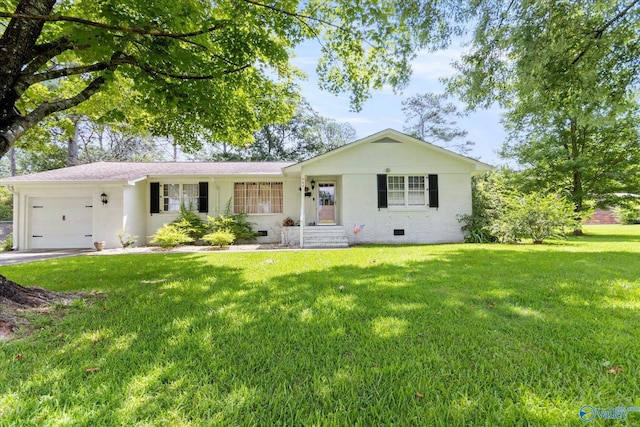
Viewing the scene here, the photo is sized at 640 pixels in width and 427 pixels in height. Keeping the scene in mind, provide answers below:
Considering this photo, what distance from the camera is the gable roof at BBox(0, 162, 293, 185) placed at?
11.2 meters

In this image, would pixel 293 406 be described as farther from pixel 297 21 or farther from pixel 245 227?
pixel 245 227

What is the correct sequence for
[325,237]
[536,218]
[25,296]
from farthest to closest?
[325,237] < [536,218] < [25,296]

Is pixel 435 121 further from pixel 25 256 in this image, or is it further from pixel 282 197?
pixel 25 256

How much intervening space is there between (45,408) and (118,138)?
31849mm

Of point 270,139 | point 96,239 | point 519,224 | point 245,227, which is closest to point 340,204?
point 245,227

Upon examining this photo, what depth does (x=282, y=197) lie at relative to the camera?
13250 mm

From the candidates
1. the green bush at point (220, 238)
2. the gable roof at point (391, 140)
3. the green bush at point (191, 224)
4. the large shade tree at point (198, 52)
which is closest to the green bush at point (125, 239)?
the green bush at point (191, 224)

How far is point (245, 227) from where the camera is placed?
1259 cm

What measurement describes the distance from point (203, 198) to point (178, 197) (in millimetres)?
1244

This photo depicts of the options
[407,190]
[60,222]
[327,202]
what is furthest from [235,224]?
[407,190]

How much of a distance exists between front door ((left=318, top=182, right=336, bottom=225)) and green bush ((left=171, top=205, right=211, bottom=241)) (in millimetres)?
5142

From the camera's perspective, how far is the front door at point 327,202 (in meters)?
13.5

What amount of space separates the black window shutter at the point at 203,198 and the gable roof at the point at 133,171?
2.01 feet
